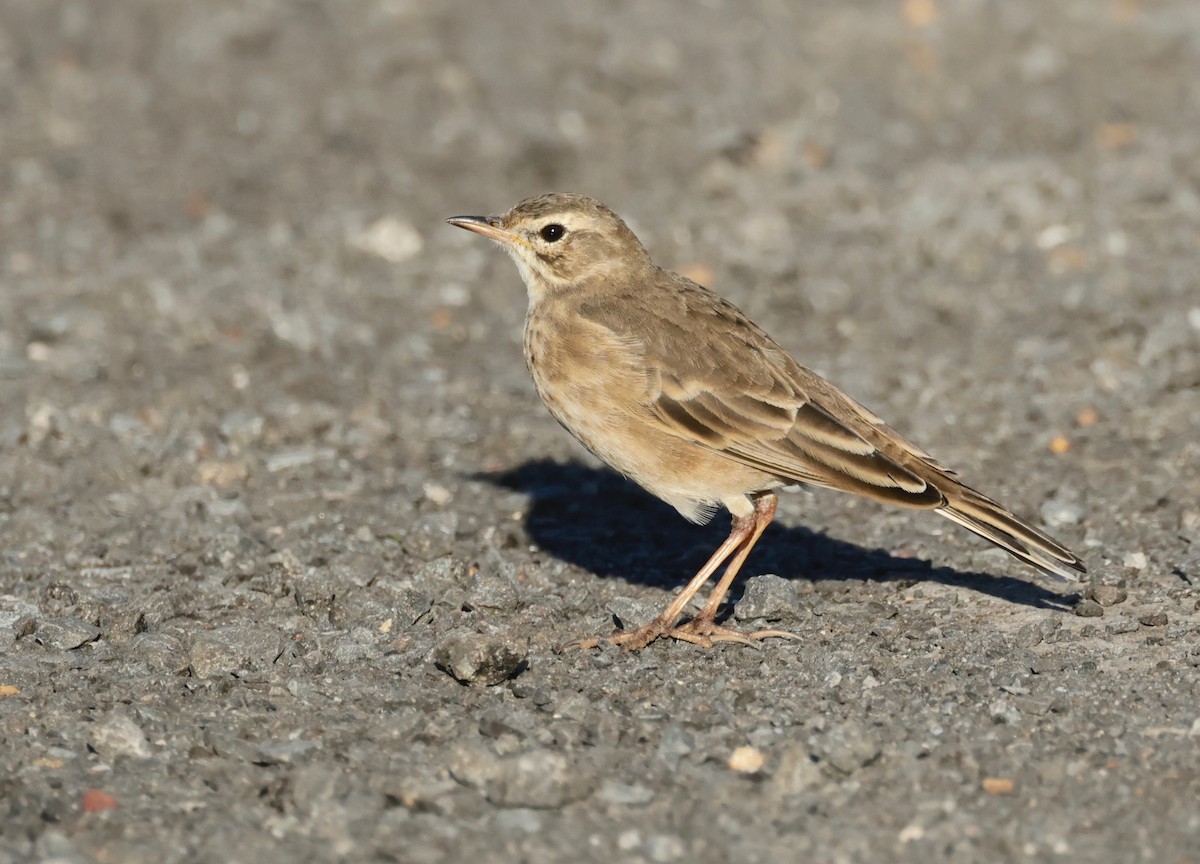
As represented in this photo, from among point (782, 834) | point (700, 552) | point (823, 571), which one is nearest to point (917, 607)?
point (823, 571)

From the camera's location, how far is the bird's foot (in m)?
6.78

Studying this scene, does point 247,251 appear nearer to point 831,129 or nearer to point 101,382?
point 101,382

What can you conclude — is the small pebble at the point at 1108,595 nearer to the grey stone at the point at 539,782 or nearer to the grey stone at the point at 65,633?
the grey stone at the point at 539,782

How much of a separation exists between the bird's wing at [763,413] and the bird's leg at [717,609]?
0.38 metres

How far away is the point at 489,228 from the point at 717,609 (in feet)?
7.16

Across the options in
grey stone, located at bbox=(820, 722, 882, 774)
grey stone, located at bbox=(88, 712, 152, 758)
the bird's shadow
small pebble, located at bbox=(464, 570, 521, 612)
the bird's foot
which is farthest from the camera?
the bird's shadow

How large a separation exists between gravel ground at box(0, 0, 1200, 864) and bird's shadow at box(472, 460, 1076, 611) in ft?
0.11

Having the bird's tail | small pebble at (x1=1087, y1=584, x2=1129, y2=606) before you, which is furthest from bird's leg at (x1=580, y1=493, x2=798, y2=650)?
small pebble at (x1=1087, y1=584, x2=1129, y2=606)

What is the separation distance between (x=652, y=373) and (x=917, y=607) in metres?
1.60

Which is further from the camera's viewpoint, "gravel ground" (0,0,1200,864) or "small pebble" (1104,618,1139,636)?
"small pebble" (1104,618,1139,636)

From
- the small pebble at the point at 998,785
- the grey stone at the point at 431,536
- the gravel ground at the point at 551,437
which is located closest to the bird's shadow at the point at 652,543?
the gravel ground at the point at 551,437

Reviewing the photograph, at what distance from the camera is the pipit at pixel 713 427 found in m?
6.71

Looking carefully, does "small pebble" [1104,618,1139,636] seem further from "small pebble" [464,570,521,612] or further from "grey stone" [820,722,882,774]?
"small pebble" [464,570,521,612]

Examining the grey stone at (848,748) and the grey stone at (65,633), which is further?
the grey stone at (65,633)
